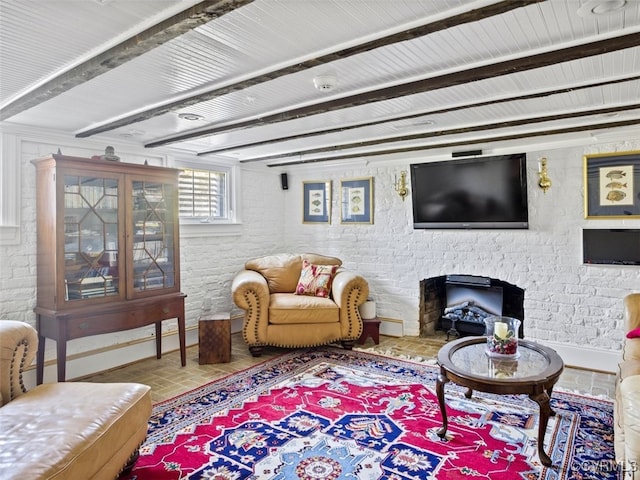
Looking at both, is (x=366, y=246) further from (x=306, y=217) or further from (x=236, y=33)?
(x=236, y=33)

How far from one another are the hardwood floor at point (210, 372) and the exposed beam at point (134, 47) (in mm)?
2132

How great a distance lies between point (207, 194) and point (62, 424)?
335 cm

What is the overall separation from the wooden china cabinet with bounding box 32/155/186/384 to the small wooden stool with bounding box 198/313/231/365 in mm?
176

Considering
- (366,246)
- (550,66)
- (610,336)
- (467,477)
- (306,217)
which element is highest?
(550,66)

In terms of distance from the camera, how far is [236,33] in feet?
5.63

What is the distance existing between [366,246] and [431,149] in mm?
1419

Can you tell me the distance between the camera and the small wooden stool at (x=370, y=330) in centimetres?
439

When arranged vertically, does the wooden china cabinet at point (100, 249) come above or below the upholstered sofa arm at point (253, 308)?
above

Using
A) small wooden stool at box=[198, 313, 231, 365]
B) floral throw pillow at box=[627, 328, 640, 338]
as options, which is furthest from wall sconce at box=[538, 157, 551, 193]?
small wooden stool at box=[198, 313, 231, 365]

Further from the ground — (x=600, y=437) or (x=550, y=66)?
(x=550, y=66)

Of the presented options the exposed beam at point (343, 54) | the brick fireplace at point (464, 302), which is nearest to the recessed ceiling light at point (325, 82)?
the exposed beam at point (343, 54)

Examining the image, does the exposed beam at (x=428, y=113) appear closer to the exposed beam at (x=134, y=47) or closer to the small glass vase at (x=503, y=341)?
the small glass vase at (x=503, y=341)

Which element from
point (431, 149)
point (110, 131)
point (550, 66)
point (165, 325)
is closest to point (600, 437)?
point (550, 66)

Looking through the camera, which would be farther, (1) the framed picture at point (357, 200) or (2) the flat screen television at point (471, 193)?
(1) the framed picture at point (357, 200)
